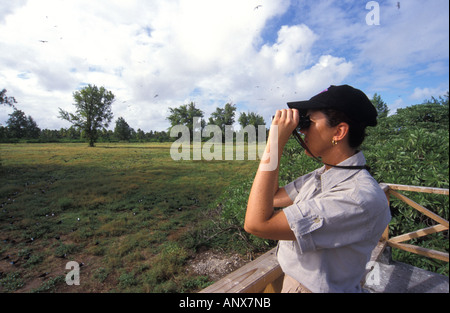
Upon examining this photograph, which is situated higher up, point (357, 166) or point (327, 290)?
point (357, 166)

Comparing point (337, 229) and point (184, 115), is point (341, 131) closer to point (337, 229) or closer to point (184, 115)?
point (337, 229)

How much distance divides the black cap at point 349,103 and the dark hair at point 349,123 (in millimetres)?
20

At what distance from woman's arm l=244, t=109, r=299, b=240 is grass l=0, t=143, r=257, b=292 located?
132 inches

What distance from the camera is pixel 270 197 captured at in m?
0.96

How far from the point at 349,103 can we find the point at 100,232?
6.50 m

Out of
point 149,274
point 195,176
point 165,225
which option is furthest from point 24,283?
point 195,176

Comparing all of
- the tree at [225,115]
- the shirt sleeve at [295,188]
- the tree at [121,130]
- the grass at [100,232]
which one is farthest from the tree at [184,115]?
the shirt sleeve at [295,188]

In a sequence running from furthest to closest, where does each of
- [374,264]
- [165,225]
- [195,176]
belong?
1. [195,176]
2. [165,225]
3. [374,264]

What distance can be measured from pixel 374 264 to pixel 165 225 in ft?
17.4

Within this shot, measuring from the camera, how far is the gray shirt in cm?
87

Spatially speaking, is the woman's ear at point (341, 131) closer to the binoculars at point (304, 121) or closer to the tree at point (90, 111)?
the binoculars at point (304, 121)

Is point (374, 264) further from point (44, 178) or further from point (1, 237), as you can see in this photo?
point (44, 178)

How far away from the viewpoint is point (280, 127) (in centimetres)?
103

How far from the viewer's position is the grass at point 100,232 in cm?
387
